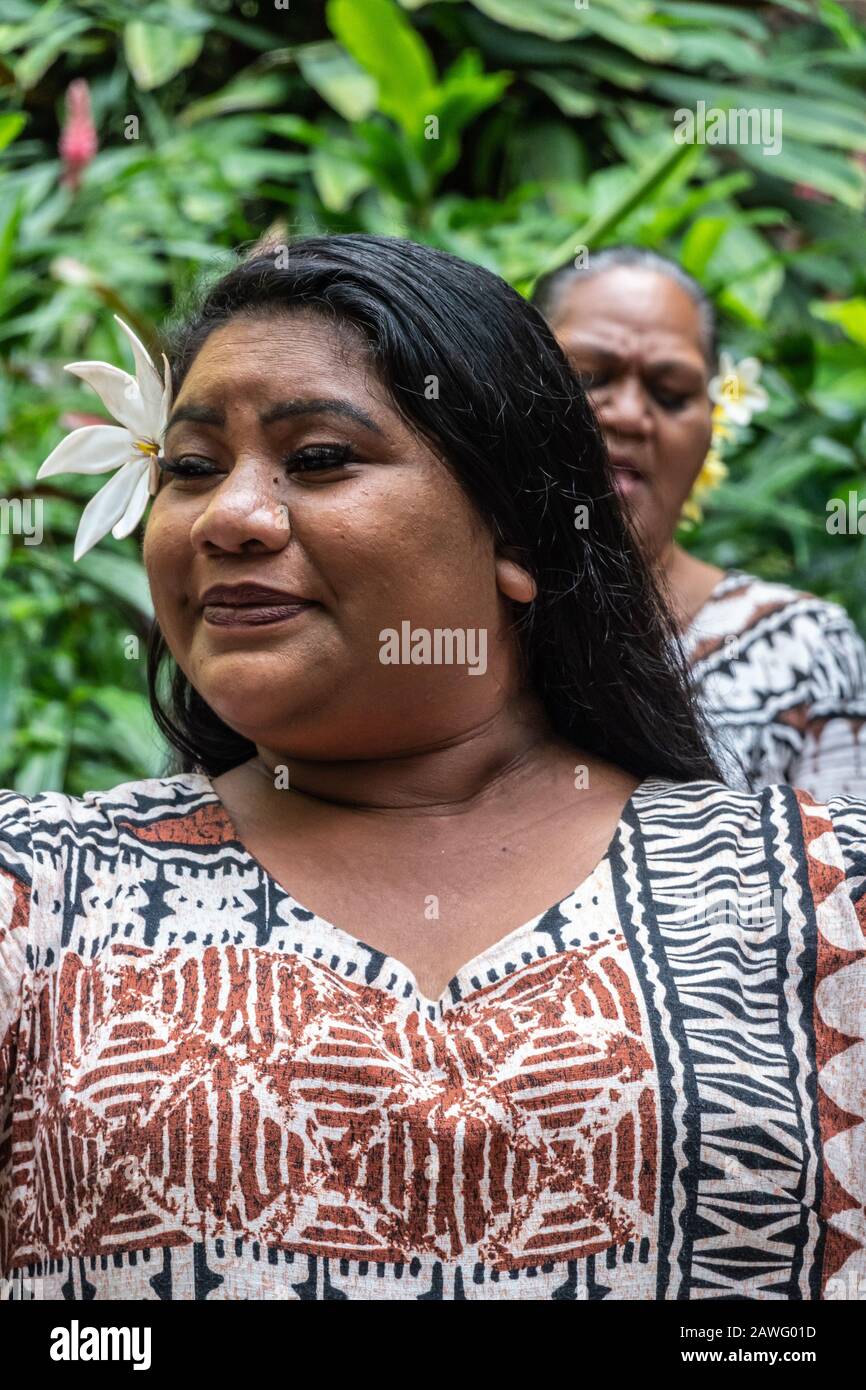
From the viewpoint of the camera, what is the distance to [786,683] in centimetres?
298

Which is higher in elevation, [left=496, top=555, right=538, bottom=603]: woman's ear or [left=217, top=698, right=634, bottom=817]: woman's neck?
[left=496, top=555, right=538, bottom=603]: woman's ear

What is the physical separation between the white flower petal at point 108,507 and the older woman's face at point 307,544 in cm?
18

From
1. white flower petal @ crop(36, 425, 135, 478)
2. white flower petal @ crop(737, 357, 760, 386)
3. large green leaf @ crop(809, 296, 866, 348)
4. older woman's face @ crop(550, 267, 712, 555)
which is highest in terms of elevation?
large green leaf @ crop(809, 296, 866, 348)

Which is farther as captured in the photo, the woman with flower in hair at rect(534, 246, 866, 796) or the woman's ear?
the woman with flower in hair at rect(534, 246, 866, 796)

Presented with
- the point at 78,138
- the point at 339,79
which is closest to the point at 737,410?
the point at 78,138

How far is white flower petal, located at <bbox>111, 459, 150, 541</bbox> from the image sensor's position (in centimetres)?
184

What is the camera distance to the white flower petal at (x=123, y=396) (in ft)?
6.07

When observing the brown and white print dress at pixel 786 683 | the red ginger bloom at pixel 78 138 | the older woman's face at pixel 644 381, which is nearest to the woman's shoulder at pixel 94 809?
the brown and white print dress at pixel 786 683

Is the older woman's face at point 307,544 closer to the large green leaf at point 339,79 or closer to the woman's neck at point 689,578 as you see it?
the woman's neck at point 689,578

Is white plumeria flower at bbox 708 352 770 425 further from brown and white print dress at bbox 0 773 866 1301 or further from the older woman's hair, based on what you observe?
brown and white print dress at bbox 0 773 866 1301

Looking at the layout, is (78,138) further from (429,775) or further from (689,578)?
(429,775)

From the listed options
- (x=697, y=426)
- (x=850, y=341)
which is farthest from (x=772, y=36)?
(x=697, y=426)

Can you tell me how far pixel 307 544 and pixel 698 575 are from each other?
1.73 meters

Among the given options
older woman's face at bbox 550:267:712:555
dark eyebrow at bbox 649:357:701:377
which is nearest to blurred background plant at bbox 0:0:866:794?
older woman's face at bbox 550:267:712:555
